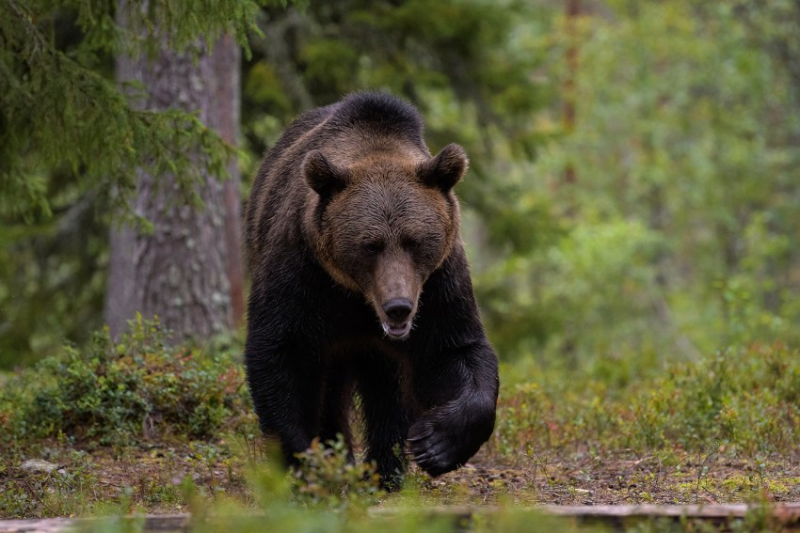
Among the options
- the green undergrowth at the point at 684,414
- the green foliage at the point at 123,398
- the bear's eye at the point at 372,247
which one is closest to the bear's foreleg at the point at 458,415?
the bear's eye at the point at 372,247

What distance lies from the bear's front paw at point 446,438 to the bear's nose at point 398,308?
604mm

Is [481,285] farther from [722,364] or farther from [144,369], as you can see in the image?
[144,369]

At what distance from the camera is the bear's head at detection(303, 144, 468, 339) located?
5.68 metres

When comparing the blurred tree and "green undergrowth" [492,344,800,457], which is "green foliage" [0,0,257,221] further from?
"green undergrowth" [492,344,800,457]

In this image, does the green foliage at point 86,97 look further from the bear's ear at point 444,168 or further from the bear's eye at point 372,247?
the bear's eye at point 372,247

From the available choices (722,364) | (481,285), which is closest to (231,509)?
(722,364)

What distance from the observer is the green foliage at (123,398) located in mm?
7004

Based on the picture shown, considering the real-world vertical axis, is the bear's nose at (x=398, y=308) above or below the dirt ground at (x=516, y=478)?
above

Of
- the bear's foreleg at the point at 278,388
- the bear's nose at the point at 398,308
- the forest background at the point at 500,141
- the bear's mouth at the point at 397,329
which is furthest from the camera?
the forest background at the point at 500,141

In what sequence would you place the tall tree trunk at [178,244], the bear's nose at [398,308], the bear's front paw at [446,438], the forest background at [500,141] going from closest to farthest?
the bear's nose at [398,308] → the bear's front paw at [446,438] → the forest background at [500,141] → the tall tree trunk at [178,244]

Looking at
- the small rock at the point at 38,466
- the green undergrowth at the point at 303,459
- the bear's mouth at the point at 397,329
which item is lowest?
the small rock at the point at 38,466

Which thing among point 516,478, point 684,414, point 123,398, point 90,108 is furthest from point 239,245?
point 516,478

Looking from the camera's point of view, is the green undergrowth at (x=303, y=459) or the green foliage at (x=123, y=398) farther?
the green foliage at (x=123, y=398)

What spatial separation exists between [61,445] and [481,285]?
393 inches
